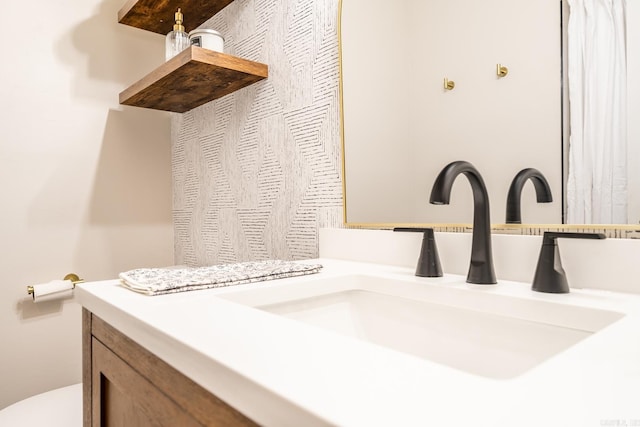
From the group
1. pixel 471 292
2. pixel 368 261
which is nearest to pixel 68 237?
pixel 368 261

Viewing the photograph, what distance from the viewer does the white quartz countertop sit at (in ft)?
0.83

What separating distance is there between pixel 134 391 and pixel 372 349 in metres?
0.38

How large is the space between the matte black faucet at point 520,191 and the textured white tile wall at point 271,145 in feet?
1.50

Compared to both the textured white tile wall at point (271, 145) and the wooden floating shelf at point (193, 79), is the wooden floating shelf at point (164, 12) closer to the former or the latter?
the textured white tile wall at point (271, 145)

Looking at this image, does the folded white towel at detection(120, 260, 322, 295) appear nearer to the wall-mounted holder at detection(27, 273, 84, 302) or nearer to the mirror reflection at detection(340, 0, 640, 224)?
the mirror reflection at detection(340, 0, 640, 224)

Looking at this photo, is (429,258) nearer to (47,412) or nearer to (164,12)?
(47,412)

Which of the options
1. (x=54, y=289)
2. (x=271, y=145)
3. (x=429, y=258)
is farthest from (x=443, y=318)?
(x=54, y=289)

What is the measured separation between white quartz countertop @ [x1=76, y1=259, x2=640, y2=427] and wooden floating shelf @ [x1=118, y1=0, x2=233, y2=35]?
1321 mm

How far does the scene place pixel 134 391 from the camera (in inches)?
22.2

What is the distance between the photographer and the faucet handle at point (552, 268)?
59 cm

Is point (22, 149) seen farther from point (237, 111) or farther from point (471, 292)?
point (471, 292)

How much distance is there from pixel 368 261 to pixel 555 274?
0.44m

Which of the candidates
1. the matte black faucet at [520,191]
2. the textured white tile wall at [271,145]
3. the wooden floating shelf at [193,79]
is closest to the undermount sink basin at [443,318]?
the matte black faucet at [520,191]

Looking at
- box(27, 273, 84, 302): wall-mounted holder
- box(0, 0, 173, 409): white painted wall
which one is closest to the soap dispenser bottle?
box(0, 0, 173, 409): white painted wall
